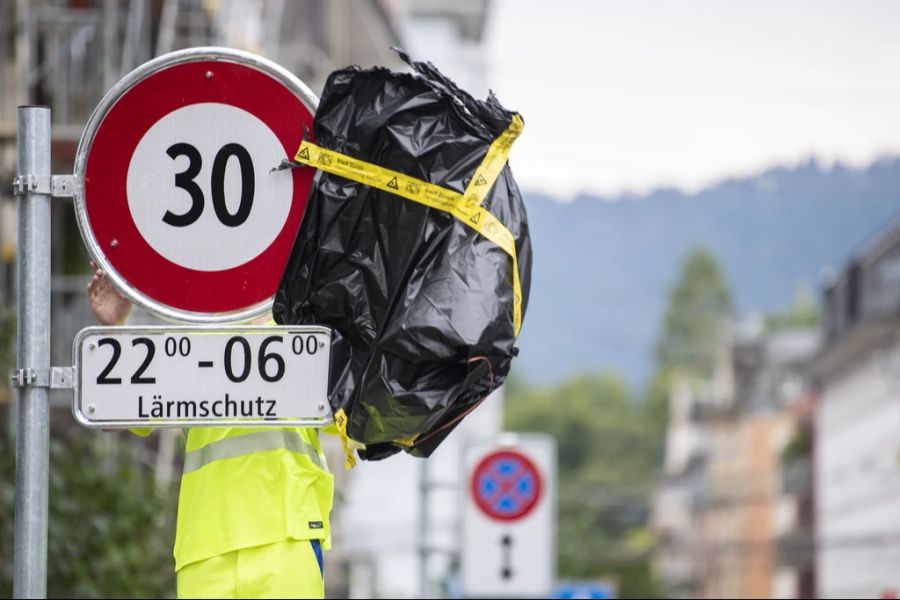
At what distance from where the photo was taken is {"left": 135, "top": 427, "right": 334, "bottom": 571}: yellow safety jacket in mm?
4793

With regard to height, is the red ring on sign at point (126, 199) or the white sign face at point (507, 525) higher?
the red ring on sign at point (126, 199)

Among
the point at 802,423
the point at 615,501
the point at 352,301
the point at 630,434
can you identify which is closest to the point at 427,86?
the point at 352,301

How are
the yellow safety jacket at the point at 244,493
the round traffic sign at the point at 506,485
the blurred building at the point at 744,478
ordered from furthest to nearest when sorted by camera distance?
the blurred building at the point at 744,478 → the round traffic sign at the point at 506,485 → the yellow safety jacket at the point at 244,493

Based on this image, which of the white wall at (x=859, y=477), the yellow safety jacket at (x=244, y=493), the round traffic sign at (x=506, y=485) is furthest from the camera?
the white wall at (x=859, y=477)

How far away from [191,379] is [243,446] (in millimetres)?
443

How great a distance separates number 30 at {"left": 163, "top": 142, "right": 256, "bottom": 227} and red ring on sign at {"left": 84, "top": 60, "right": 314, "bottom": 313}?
3.0 inches

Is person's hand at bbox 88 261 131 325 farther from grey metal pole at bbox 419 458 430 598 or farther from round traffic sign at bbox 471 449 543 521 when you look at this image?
grey metal pole at bbox 419 458 430 598

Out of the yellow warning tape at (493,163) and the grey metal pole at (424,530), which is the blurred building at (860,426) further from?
the yellow warning tape at (493,163)

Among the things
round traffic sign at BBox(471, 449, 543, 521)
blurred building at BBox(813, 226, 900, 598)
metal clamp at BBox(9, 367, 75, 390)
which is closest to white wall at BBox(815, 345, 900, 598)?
blurred building at BBox(813, 226, 900, 598)

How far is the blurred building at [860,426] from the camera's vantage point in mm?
51375

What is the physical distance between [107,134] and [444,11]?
67.2 metres

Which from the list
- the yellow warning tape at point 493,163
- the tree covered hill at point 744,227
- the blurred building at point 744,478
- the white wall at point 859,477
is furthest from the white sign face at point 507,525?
the blurred building at point 744,478

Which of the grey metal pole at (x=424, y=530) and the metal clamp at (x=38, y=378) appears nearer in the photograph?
the metal clamp at (x=38, y=378)

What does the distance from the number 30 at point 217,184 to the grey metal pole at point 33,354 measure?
0.33m
